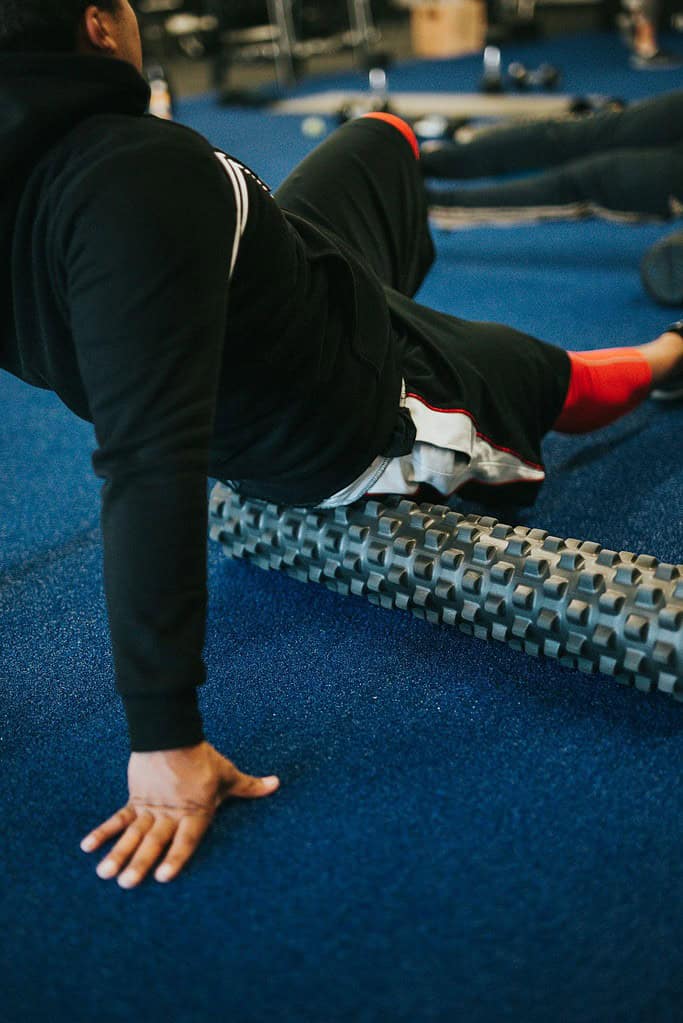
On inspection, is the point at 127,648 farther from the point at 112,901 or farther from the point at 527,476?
the point at 527,476

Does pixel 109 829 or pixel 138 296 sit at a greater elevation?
pixel 138 296

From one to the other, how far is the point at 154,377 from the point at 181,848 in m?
0.43

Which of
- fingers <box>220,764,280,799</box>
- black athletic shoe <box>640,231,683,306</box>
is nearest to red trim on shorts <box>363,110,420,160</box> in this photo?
black athletic shoe <box>640,231,683,306</box>

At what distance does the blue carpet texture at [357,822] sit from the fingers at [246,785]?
15 mm

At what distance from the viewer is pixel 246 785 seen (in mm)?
955

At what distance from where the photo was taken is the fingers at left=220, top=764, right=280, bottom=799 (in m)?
0.93

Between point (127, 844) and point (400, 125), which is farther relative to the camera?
point (400, 125)

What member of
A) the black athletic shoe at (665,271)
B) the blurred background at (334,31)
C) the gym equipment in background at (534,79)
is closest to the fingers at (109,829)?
the black athletic shoe at (665,271)

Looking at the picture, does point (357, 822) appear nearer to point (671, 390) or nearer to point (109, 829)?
point (109, 829)

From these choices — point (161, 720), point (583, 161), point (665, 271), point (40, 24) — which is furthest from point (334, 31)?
point (161, 720)

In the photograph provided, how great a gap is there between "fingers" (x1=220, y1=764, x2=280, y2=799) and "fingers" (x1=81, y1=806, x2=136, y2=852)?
94 millimetres

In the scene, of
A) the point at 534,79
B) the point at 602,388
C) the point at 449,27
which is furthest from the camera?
the point at 449,27

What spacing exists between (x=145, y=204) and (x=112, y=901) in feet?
2.05

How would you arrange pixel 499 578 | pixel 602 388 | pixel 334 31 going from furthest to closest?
pixel 334 31
pixel 602 388
pixel 499 578
